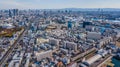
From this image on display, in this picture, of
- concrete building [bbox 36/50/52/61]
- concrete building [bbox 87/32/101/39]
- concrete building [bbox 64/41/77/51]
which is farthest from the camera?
concrete building [bbox 87/32/101/39]

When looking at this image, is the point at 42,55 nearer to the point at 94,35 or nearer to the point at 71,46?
the point at 71,46

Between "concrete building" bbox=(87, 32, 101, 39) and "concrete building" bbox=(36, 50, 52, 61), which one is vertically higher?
"concrete building" bbox=(87, 32, 101, 39)

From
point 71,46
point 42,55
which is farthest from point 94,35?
point 42,55

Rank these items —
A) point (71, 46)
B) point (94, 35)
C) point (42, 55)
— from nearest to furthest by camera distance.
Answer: point (42, 55)
point (71, 46)
point (94, 35)

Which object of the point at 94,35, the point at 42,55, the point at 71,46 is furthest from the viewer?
the point at 94,35

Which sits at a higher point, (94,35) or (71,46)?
(94,35)

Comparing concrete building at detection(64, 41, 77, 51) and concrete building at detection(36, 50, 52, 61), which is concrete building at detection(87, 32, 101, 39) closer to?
concrete building at detection(64, 41, 77, 51)

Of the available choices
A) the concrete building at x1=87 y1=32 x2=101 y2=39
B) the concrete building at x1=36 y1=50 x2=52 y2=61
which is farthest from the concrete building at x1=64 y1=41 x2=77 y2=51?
the concrete building at x1=87 y1=32 x2=101 y2=39

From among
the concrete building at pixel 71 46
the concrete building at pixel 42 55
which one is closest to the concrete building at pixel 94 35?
the concrete building at pixel 71 46

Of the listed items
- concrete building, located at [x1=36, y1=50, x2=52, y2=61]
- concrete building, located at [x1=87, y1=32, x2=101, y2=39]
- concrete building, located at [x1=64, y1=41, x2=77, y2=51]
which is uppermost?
concrete building, located at [x1=87, y1=32, x2=101, y2=39]

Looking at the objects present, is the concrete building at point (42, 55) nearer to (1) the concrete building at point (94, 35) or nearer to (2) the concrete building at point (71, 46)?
(2) the concrete building at point (71, 46)

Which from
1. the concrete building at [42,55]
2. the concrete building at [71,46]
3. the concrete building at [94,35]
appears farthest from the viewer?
the concrete building at [94,35]
